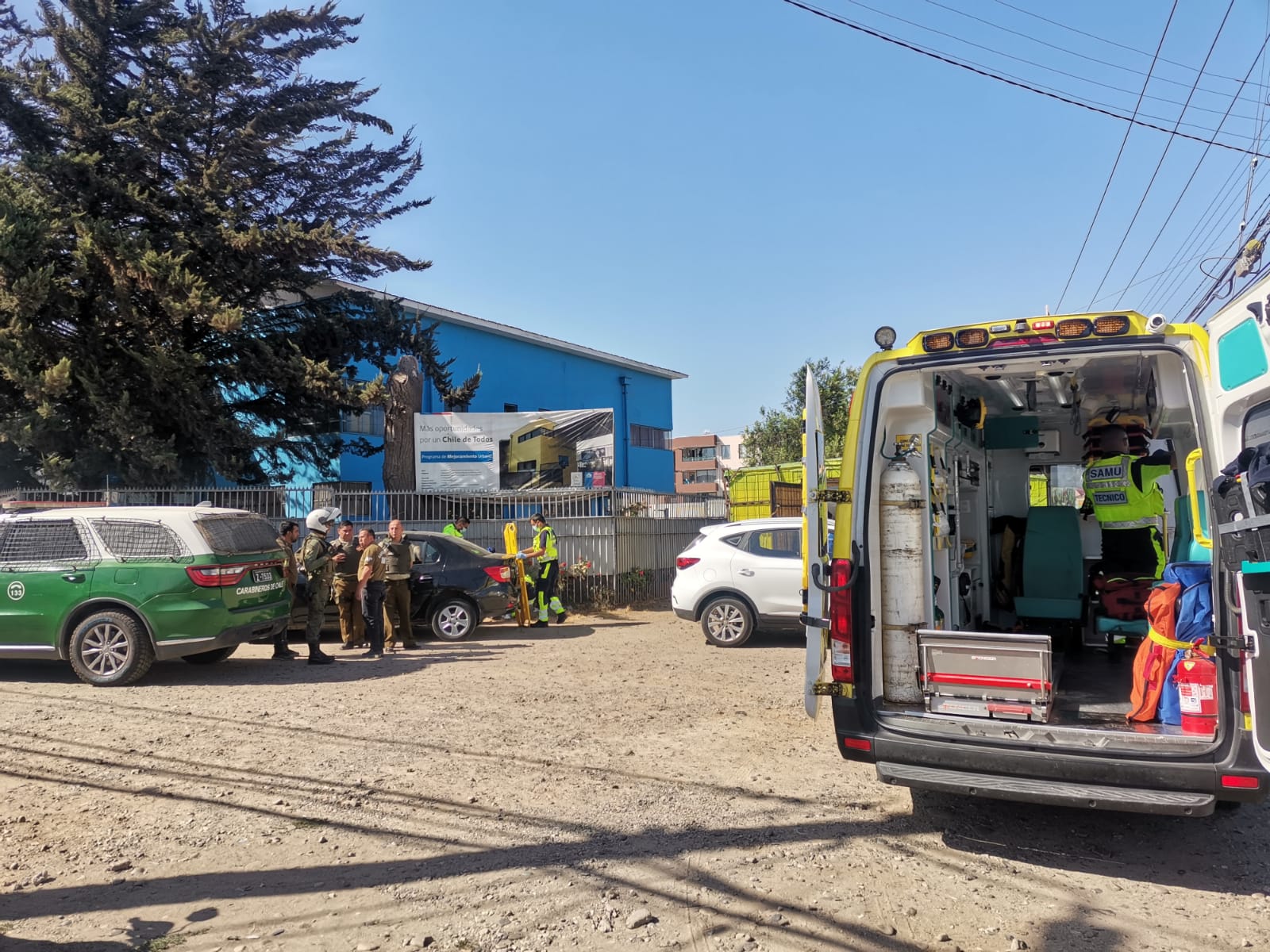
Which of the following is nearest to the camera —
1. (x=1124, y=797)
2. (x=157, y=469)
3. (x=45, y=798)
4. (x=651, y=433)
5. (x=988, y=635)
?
(x=1124, y=797)

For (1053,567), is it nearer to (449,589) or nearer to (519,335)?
(449,589)

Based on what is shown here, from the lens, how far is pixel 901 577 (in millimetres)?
4961

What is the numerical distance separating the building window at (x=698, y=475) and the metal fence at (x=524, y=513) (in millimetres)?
60104

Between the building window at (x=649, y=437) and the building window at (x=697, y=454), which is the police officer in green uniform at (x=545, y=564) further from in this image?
the building window at (x=697, y=454)

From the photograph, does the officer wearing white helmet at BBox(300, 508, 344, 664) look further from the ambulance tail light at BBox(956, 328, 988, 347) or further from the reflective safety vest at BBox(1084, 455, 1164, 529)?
the reflective safety vest at BBox(1084, 455, 1164, 529)

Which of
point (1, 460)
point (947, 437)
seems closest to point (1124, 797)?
point (947, 437)

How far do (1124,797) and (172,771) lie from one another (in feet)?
17.9

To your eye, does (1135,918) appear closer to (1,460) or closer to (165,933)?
(165,933)

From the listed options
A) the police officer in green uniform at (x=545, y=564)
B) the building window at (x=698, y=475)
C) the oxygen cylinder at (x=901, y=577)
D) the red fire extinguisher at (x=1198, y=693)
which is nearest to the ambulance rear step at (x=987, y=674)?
the oxygen cylinder at (x=901, y=577)

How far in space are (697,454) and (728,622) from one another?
6911 cm

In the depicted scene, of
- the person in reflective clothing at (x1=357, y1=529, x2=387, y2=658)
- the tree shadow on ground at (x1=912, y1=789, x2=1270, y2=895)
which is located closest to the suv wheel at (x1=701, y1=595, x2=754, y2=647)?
the person in reflective clothing at (x1=357, y1=529, x2=387, y2=658)

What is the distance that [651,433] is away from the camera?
34562 mm

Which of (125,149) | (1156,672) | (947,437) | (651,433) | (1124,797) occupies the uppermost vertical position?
(125,149)

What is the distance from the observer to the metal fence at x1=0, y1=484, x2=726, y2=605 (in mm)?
15312
